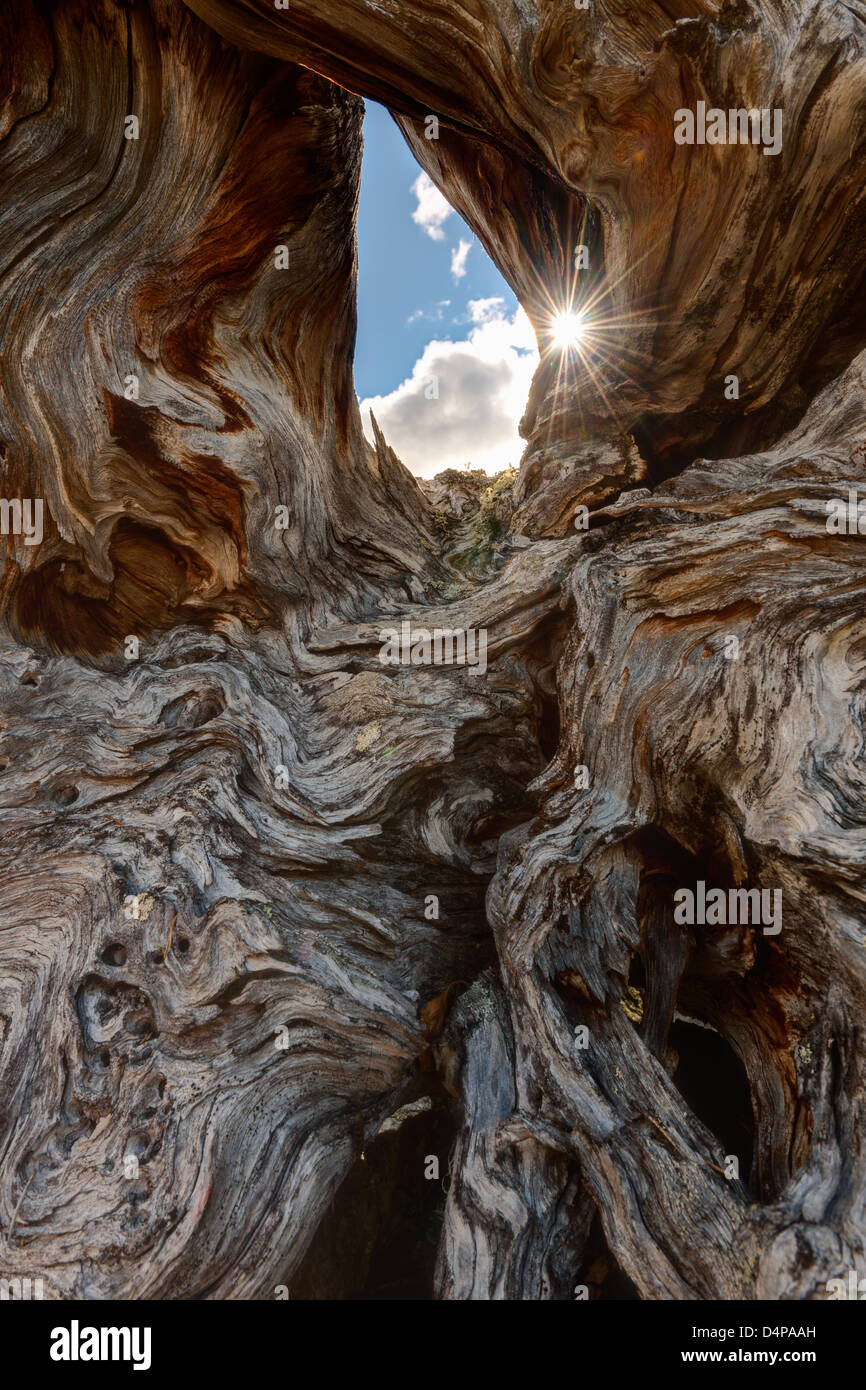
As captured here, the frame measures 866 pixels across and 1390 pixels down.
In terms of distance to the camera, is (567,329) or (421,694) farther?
(567,329)

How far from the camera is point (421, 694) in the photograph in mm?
6410

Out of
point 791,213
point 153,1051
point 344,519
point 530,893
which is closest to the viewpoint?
point 153,1051

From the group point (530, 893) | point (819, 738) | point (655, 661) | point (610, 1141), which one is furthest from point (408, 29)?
point (610, 1141)

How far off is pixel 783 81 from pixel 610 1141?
764cm

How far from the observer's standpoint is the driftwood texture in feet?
14.6

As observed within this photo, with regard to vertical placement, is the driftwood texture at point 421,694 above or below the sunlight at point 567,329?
below

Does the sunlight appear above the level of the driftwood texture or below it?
above

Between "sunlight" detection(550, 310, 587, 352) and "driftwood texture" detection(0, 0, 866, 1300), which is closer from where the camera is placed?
"driftwood texture" detection(0, 0, 866, 1300)

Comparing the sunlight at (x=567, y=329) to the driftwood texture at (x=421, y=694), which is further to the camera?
the sunlight at (x=567, y=329)

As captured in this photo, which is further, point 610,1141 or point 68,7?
point 68,7

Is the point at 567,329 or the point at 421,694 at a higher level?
the point at 567,329

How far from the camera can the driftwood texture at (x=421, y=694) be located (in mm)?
4438

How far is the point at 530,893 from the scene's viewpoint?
5184 mm

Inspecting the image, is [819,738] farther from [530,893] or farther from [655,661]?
[530,893]
